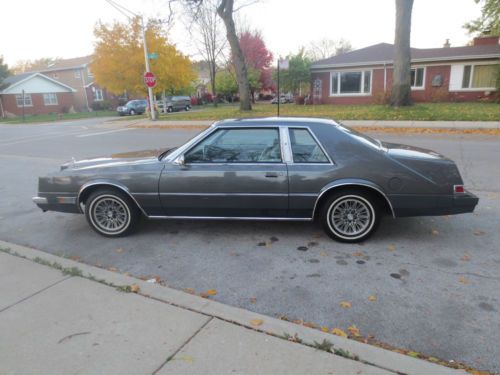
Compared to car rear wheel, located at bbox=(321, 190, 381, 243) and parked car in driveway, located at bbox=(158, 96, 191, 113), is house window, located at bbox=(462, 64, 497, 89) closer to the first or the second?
parked car in driveway, located at bbox=(158, 96, 191, 113)

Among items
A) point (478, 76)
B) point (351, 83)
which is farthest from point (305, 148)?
point (478, 76)

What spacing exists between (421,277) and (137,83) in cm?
2969

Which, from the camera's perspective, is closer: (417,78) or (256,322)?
(256,322)

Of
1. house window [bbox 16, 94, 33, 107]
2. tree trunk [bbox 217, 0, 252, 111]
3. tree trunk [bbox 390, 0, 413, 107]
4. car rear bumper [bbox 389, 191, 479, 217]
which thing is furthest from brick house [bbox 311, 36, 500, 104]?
house window [bbox 16, 94, 33, 107]

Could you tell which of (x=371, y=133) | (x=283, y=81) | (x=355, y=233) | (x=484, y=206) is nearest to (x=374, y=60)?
(x=283, y=81)

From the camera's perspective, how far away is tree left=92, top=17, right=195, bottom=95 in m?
28.8

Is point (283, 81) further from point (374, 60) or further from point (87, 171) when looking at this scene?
point (87, 171)

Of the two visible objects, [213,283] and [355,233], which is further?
[355,233]

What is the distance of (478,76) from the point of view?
2567 cm

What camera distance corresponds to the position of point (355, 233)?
4379 millimetres

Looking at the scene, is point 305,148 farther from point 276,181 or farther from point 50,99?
point 50,99

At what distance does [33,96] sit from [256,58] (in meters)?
27.0

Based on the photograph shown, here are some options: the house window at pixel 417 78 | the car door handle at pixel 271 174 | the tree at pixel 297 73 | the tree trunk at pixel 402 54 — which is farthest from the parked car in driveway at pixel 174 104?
the car door handle at pixel 271 174

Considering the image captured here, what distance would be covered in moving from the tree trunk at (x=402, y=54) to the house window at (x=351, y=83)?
30.8 feet
